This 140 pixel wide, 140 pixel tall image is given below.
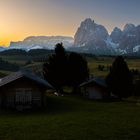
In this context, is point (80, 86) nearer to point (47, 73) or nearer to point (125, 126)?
point (47, 73)

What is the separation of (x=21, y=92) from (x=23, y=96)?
2.29 ft

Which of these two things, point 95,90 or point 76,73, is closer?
point 95,90

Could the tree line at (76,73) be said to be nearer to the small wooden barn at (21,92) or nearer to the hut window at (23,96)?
the small wooden barn at (21,92)

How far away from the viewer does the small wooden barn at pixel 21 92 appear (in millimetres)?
48969

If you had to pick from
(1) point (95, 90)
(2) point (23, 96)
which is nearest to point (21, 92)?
(2) point (23, 96)

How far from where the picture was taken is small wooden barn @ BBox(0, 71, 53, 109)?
48969 millimetres

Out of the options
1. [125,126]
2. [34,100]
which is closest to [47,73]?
[34,100]

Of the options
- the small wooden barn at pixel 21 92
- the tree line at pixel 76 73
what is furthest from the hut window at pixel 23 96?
the tree line at pixel 76 73

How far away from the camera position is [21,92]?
163 feet

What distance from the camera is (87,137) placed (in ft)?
81.8

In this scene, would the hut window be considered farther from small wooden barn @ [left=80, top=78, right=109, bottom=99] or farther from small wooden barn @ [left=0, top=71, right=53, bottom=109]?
small wooden barn @ [left=80, top=78, right=109, bottom=99]

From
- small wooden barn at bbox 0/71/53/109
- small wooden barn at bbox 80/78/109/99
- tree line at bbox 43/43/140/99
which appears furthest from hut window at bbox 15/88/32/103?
small wooden barn at bbox 80/78/109/99

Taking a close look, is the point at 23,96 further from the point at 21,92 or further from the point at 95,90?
the point at 95,90

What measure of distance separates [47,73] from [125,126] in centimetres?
4878
